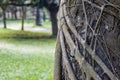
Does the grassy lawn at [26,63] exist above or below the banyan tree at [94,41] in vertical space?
below

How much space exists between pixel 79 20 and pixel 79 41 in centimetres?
22

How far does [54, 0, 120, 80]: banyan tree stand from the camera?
10.1 ft

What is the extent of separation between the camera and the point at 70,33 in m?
3.36

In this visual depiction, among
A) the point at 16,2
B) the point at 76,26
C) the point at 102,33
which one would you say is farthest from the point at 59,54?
the point at 16,2

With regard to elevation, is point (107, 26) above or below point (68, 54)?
above

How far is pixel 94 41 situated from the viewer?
311 cm

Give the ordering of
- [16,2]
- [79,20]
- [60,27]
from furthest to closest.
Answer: [16,2] < [60,27] < [79,20]

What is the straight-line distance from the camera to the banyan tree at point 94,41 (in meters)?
3.08

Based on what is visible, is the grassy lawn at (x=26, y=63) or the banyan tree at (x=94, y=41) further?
the grassy lawn at (x=26, y=63)

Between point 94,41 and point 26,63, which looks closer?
point 94,41

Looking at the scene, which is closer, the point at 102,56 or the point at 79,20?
the point at 102,56

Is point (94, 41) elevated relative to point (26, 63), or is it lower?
elevated

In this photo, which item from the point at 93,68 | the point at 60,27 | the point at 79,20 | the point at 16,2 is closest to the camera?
the point at 93,68

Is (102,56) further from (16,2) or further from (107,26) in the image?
(16,2)
